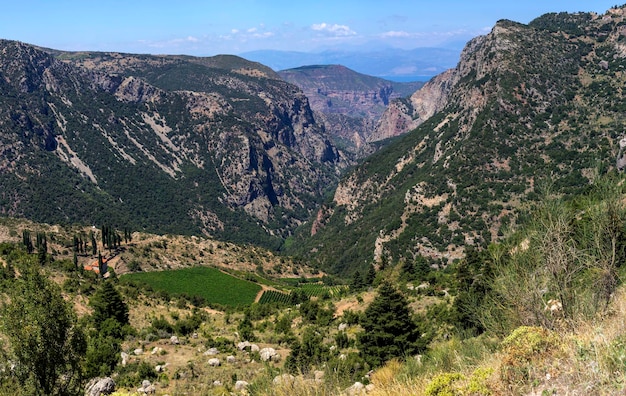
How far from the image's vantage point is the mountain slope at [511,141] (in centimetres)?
9125

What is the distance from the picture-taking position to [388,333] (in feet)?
83.3

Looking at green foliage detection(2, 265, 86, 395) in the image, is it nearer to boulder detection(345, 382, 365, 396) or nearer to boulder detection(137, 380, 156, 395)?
boulder detection(345, 382, 365, 396)

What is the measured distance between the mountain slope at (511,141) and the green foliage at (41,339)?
70.5m

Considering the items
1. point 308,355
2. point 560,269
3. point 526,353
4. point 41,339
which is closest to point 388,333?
point 308,355

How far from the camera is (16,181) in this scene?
640 feet

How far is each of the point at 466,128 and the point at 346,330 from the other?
359 feet

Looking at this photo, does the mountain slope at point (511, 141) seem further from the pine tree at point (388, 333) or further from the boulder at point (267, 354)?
the boulder at point (267, 354)

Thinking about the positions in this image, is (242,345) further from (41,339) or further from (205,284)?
(205,284)

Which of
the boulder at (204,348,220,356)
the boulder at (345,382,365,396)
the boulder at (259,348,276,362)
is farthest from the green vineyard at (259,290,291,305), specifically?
the boulder at (345,382,365,396)

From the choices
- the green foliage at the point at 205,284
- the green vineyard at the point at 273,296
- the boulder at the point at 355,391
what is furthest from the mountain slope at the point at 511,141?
the boulder at the point at 355,391

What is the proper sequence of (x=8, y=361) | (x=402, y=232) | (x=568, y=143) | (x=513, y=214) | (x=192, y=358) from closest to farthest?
(x=8, y=361) < (x=192, y=358) < (x=513, y=214) < (x=568, y=143) < (x=402, y=232)

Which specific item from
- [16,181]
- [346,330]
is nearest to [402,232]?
[346,330]

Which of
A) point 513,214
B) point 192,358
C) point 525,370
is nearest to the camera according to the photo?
point 525,370

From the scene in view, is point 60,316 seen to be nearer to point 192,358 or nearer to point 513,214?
point 192,358
